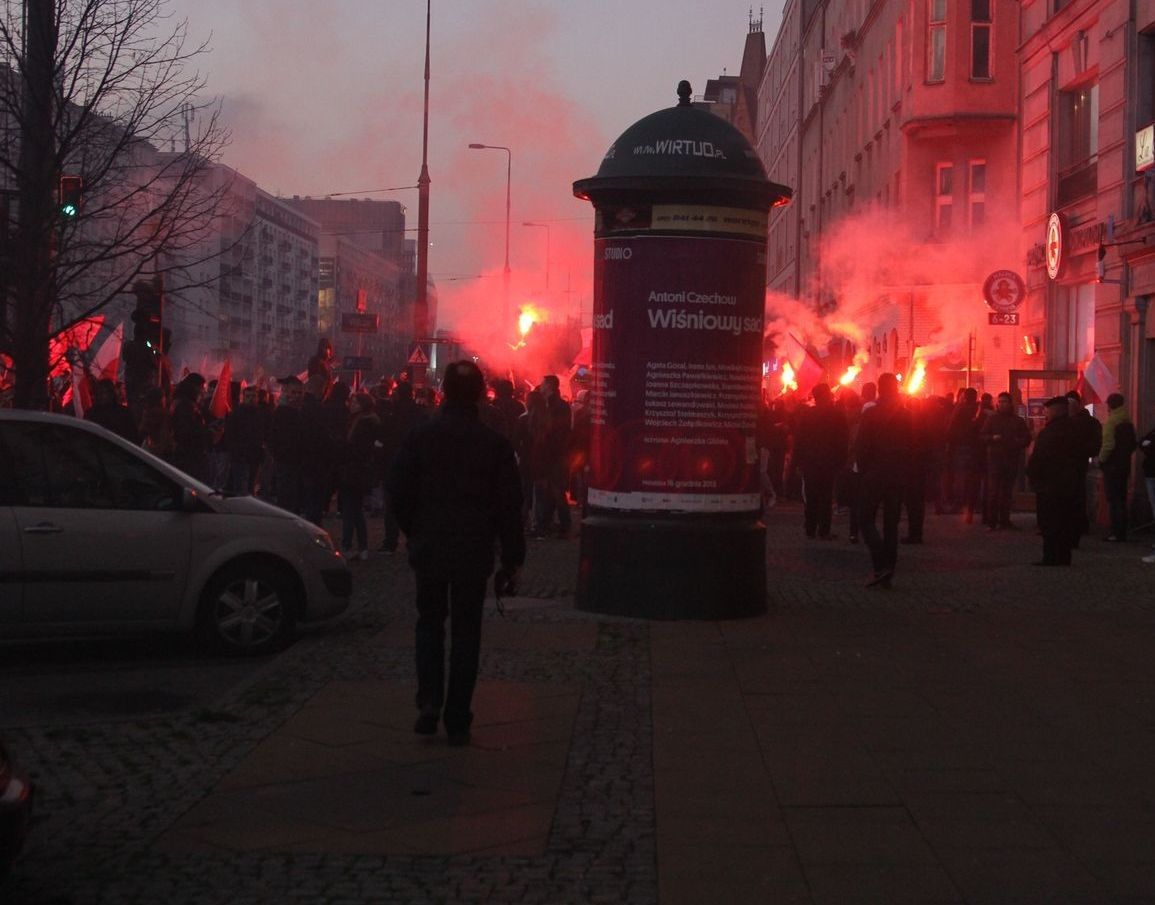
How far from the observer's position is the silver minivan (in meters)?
9.96

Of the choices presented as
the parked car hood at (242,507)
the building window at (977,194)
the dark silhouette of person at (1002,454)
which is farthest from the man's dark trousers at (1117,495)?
the building window at (977,194)

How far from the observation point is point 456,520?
25.0ft

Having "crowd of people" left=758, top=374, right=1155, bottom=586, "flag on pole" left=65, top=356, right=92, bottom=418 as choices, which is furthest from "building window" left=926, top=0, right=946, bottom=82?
"flag on pole" left=65, top=356, right=92, bottom=418

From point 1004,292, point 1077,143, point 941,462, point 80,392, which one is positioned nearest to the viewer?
point 80,392

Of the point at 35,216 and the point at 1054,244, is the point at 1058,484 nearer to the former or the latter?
the point at 1054,244

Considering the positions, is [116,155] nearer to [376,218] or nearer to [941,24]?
[941,24]

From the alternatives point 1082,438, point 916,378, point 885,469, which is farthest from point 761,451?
point 916,378

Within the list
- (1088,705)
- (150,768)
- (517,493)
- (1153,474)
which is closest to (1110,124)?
(1153,474)

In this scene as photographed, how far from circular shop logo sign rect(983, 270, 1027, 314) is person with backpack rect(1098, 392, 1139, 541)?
22.2ft

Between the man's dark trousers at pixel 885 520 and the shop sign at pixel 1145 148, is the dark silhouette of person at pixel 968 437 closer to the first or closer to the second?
the shop sign at pixel 1145 148

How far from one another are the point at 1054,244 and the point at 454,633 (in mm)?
19455

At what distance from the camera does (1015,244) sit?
32.9 metres

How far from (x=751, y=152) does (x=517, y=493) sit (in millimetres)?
5142

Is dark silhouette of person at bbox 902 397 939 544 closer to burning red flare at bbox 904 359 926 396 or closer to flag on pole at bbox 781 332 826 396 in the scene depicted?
flag on pole at bbox 781 332 826 396
